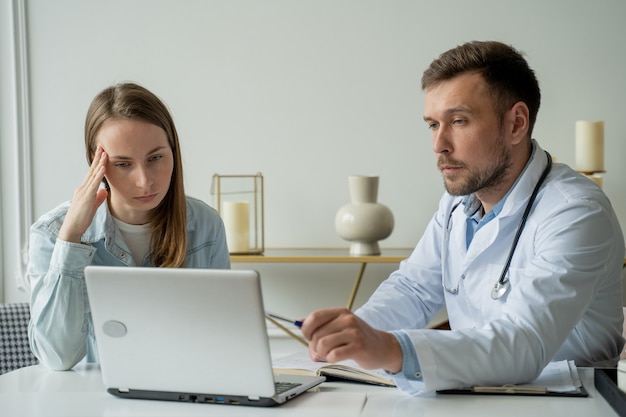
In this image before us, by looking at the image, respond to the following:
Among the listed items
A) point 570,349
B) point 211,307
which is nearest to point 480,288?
point 570,349

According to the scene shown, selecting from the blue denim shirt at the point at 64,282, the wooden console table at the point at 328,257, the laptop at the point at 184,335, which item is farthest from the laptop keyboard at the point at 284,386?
the wooden console table at the point at 328,257

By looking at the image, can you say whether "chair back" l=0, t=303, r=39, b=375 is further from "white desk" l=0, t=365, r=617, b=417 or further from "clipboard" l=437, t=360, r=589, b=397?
"clipboard" l=437, t=360, r=589, b=397

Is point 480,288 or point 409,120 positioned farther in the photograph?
point 409,120

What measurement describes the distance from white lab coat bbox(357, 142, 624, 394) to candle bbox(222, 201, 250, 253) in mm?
1145

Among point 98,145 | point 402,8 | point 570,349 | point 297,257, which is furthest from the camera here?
point 402,8

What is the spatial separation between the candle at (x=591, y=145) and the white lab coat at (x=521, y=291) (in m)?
1.15

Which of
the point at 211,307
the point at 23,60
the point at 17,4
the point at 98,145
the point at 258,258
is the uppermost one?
the point at 17,4

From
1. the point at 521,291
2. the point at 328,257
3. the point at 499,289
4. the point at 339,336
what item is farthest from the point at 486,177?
the point at 328,257

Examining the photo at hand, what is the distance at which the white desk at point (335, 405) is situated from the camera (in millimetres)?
1259

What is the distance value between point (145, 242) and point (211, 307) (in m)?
0.74

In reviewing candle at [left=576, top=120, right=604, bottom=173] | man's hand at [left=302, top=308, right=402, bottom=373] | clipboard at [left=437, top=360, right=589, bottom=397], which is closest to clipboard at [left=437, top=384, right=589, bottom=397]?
clipboard at [left=437, top=360, right=589, bottom=397]

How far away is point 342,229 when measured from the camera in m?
3.05

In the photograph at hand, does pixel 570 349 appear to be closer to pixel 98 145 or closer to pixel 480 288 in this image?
pixel 480 288

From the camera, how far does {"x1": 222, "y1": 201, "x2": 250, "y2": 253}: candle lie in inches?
121
